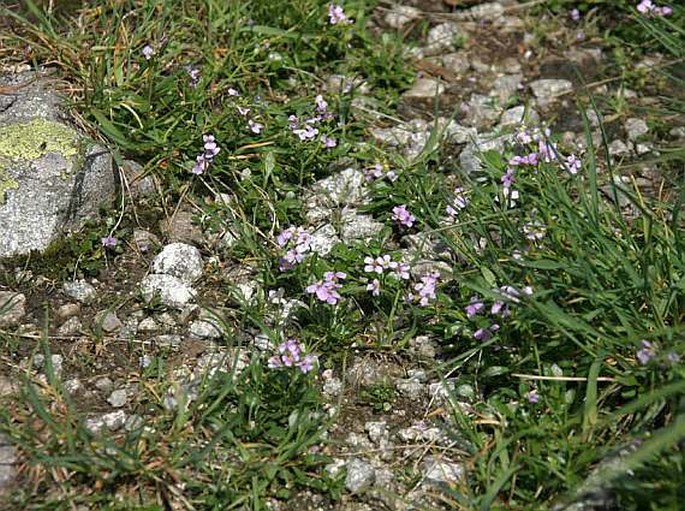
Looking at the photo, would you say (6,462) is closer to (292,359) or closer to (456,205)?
(292,359)

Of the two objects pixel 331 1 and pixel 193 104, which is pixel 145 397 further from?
pixel 331 1

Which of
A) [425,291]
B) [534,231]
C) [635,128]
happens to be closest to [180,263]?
[425,291]

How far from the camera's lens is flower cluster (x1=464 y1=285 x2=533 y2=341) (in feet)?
9.62

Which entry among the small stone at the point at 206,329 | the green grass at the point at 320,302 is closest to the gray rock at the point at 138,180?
the green grass at the point at 320,302

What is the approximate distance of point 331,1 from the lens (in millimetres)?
4367

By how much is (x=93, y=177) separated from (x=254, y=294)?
0.75 meters

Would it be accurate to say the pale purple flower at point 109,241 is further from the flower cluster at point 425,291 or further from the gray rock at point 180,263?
the flower cluster at point 425,291

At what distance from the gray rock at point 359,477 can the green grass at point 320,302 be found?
0.05 meters

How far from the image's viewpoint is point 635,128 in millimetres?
4141

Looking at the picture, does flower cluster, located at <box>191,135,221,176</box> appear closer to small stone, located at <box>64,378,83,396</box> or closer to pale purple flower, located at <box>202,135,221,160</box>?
pale purple flower, located at <box>202,135,221,160</box>

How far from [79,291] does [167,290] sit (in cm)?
30

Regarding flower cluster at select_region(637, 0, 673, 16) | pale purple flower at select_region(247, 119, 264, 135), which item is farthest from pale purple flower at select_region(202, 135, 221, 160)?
flower cluster at select_region(637, 0, 673, 16)

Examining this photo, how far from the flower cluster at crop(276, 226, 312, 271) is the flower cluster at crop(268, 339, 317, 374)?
37 centimetres

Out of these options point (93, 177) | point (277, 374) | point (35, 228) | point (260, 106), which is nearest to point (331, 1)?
point (260, 106)
